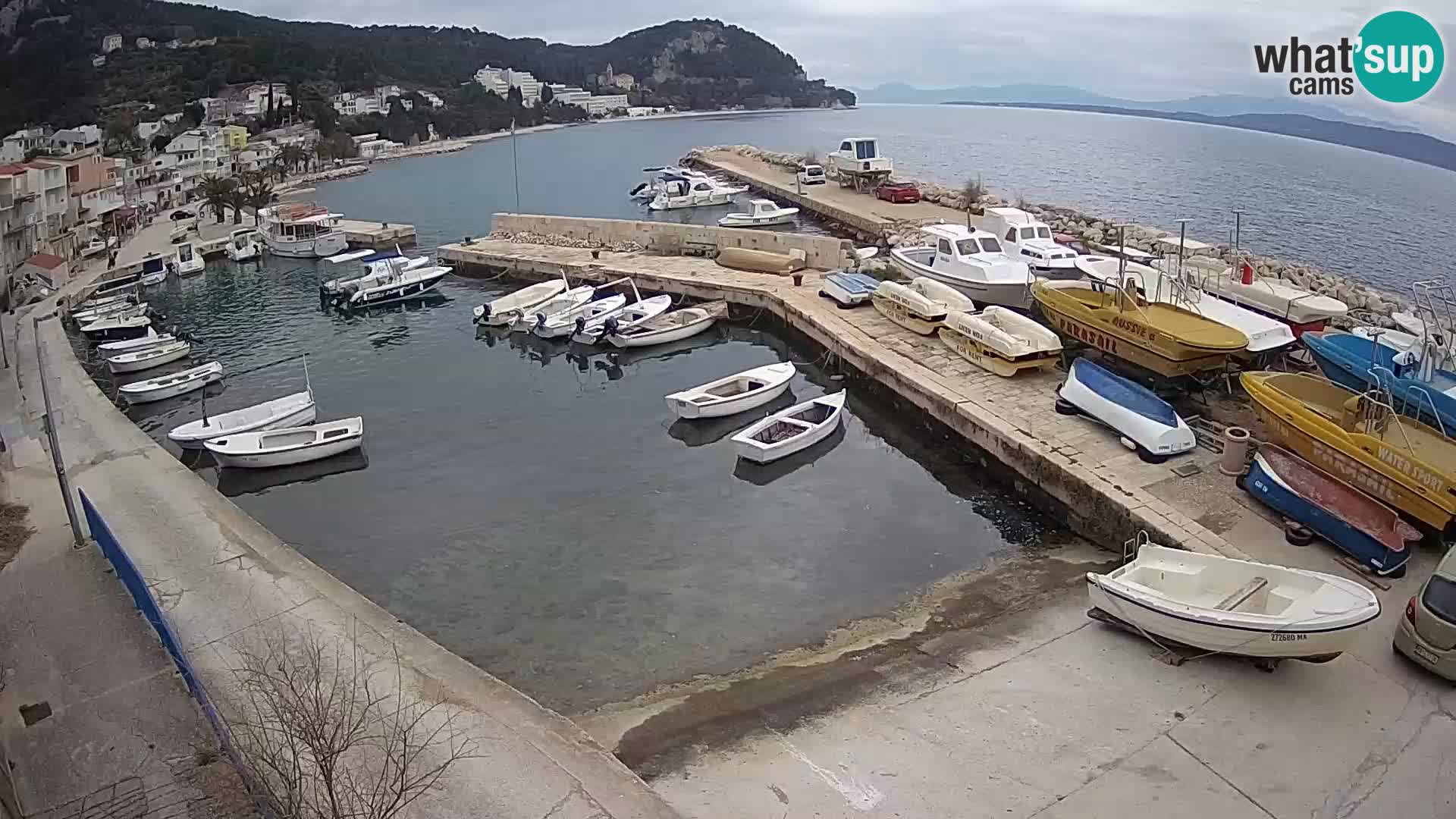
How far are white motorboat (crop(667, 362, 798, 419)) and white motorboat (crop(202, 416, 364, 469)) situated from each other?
21.5 ft

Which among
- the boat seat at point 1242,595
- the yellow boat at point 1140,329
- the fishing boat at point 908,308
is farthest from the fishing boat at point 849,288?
the boat seat at point 1242,595

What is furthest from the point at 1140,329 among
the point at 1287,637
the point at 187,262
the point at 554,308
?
the point at 187,262

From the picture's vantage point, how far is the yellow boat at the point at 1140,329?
1672 centimetres

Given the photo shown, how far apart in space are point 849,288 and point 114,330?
2102 cm

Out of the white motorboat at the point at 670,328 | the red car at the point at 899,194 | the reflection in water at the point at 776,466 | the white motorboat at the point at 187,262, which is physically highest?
the red car at the point at 899,194

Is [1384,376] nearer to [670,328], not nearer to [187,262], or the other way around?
[670,328]

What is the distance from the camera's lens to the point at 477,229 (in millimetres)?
47062

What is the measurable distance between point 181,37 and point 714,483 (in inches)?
6488

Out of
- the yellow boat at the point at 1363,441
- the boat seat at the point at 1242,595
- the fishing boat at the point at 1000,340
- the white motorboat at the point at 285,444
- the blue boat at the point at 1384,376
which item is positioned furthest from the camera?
the fishing boat at the point at 1000,340

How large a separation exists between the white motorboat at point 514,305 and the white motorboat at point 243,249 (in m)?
17.5

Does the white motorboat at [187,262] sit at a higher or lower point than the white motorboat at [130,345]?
higher

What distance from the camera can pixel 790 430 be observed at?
18.2 meters

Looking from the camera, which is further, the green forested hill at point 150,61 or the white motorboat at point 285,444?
the green forested hill at point 150,61

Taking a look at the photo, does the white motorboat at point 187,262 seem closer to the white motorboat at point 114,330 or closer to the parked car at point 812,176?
the white motorboat at point 114,330
